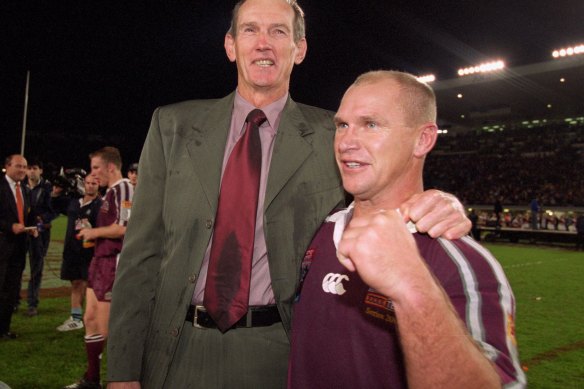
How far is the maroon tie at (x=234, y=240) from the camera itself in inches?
73.2

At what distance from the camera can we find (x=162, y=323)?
1.90 m

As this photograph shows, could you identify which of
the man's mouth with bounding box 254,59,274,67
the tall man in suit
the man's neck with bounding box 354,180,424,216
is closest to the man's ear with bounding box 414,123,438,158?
the man's neck with bounding box 354,180,424,216

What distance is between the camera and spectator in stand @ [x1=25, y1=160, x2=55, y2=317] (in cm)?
756

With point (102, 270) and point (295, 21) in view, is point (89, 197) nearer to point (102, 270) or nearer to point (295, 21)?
point (102, 270)

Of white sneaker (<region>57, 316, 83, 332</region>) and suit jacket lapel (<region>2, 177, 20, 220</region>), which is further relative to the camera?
suit jacket lapel (<region>2, 177, 20, 220</region>)

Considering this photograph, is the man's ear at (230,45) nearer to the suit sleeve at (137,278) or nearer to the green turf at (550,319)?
the suit sleeve at (137,278)

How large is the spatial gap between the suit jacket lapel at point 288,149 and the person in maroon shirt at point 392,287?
0.85ft

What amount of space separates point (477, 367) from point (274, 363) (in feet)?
3.19

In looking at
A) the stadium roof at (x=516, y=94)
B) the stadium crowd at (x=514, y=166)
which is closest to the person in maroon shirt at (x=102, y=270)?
the stadium crowd at (x=514, y=166)

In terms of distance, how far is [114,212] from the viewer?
5.23 meters

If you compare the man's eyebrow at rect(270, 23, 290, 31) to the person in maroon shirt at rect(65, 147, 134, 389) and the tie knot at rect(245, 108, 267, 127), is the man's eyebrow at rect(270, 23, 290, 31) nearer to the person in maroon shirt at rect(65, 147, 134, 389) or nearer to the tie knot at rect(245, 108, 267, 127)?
the tie knot at rect(245, 108, 267, 127)

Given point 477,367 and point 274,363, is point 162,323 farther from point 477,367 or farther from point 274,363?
point 477,367

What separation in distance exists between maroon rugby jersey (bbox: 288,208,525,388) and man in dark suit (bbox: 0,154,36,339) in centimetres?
601

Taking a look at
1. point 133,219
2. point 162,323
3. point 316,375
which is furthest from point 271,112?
point 316,375
